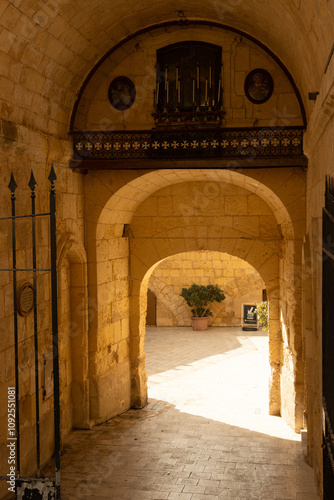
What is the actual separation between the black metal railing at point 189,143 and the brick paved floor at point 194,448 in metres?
4.04

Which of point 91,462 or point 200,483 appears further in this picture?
point 91,462

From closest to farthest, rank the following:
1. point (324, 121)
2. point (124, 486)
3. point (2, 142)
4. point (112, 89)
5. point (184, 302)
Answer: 1. point (324, 121)
2. point (2, 142)
3. point (124, 486)
4. point (112, 89)
5. point (184, 302)

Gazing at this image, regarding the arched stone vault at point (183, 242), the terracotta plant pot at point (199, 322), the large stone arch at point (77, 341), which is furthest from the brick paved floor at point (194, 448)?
the terracotta plant pot at point (199, 322)

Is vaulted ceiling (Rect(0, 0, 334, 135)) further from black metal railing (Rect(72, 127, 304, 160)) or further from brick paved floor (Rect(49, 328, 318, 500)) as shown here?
brick paved floor (Rect(49, 328, 318, 500))

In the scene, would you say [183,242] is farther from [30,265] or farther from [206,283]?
[206,283]

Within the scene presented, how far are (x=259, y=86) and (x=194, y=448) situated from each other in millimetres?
5204

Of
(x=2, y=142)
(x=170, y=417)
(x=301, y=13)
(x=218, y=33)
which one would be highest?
(x=218, y=33)

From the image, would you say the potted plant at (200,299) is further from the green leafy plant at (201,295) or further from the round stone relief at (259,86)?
the round stone relief at (259,86)

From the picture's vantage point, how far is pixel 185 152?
8000mm

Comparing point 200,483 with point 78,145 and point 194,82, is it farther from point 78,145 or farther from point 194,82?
point 194,82

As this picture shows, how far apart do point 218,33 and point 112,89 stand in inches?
68.7

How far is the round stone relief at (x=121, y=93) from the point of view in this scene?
27.9 ft

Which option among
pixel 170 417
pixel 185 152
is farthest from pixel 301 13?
pixel 170 417

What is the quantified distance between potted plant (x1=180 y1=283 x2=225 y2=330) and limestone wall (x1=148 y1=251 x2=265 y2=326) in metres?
0.47
